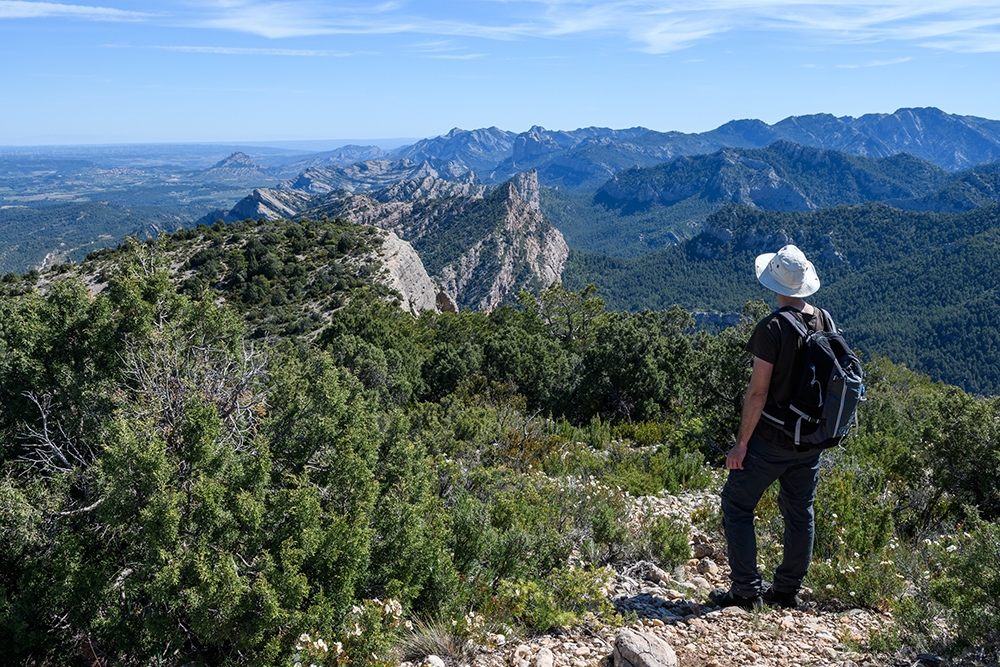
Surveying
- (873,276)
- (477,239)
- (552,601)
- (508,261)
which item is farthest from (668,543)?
(873,276)

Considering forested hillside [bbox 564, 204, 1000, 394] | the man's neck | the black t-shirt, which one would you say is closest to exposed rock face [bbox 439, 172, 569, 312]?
forested hillside [bbox 564, 204, 1000, 394]

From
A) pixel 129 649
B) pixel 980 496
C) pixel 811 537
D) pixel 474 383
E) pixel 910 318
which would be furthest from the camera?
pixel 910 318

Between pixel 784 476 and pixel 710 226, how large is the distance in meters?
165

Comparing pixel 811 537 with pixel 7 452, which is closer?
pixel 811 537

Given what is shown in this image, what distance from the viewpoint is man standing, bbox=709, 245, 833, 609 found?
4.10 metres

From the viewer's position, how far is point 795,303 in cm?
427

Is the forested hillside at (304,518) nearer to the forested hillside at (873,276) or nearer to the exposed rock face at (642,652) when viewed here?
the exposed rock face at (642,652)

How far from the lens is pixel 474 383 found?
16344 mm

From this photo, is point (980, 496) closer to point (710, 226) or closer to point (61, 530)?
point (61, 530)

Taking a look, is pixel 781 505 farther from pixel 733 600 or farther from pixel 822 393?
pixel 822 393

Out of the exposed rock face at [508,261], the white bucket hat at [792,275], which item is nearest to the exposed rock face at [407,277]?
the white bucket hat at [792,275]

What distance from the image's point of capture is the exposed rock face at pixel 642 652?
3.48 meters

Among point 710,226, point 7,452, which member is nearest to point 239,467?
point 7,452

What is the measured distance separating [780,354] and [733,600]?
2018 millimetres
